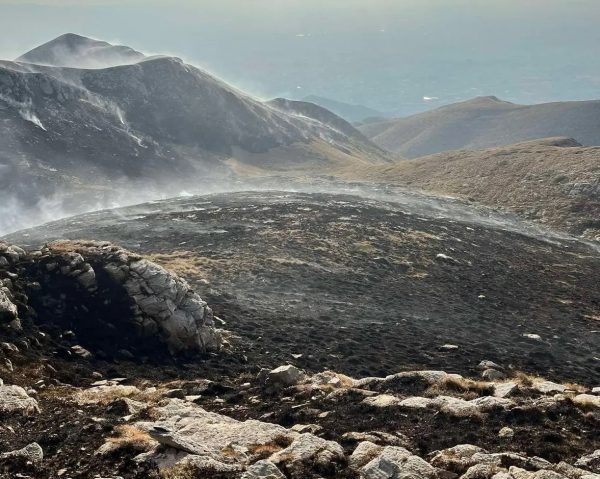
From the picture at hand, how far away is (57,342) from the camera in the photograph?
24906 mm

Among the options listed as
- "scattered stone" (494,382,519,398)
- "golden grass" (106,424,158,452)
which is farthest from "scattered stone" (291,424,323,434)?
"scattered stone" (494,382,519,398)

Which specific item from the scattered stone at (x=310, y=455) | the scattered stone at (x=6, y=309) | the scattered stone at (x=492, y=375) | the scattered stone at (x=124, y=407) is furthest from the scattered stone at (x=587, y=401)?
the scattered stone at (x=6, y=309)

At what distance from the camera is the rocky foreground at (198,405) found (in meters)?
14.8

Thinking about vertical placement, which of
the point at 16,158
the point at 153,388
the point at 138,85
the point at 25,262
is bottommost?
the point at 153,388

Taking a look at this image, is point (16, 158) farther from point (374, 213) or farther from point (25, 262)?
point (25, 262)

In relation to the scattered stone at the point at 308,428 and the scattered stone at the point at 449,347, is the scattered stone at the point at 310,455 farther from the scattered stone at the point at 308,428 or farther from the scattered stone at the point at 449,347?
the scattered stone at the point at 449,347

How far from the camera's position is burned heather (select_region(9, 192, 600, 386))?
3023 centimetres

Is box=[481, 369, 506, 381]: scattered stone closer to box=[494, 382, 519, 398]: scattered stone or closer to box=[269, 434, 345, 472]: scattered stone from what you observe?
box=[494, 382, 519, 398]: scattered stone

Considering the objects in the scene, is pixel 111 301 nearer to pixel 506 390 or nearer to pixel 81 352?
pixel 81 352

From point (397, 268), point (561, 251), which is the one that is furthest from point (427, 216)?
point (397, 268)

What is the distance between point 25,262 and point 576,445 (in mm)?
26832

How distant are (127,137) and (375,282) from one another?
11699 centimetres

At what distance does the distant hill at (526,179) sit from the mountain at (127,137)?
156ft

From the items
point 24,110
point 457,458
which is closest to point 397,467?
point 457,458
